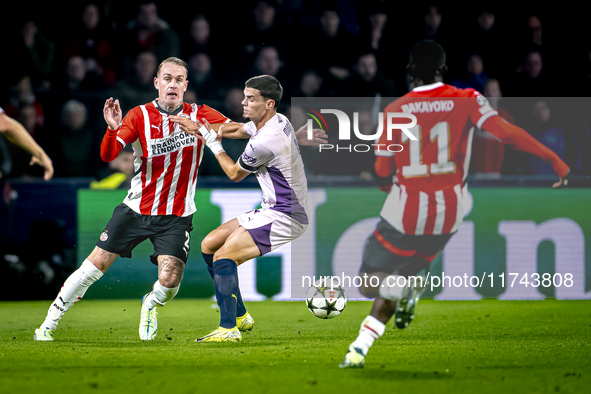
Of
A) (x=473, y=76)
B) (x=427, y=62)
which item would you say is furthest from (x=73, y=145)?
(x=427, y=62)

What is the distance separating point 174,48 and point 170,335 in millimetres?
4825

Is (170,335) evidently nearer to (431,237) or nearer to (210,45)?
(431,237)

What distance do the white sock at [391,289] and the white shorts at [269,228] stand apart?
1.36 metres

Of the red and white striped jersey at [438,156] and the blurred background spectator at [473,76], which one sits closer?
the red and white striped jersey at [438,156]

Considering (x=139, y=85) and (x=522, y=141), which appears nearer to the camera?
(x=522, y=141)

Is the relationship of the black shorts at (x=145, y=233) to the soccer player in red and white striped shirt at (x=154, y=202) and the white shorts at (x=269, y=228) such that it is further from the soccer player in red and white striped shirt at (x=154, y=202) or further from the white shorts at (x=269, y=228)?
the white shorts at (x=269, y=228)

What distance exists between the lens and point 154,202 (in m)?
5.68

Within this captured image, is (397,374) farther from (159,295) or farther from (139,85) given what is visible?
(139,85)

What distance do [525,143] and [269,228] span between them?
1.93 m

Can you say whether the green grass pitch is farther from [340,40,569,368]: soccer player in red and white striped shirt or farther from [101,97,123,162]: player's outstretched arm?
[101,97,123,162]: player's outstretched arm

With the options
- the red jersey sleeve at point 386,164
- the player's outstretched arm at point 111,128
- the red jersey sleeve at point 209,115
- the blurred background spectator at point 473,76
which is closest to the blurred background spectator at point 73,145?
the red jersey sleeve at point 209,115

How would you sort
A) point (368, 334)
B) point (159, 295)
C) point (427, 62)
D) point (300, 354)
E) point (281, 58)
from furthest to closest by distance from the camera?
point (281, 58) → point (159, 295) → point (300, 354) → point (427, 62) → point (368, 334)

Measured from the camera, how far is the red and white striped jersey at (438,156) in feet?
14.8

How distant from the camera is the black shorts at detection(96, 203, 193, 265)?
5609 millimetres
